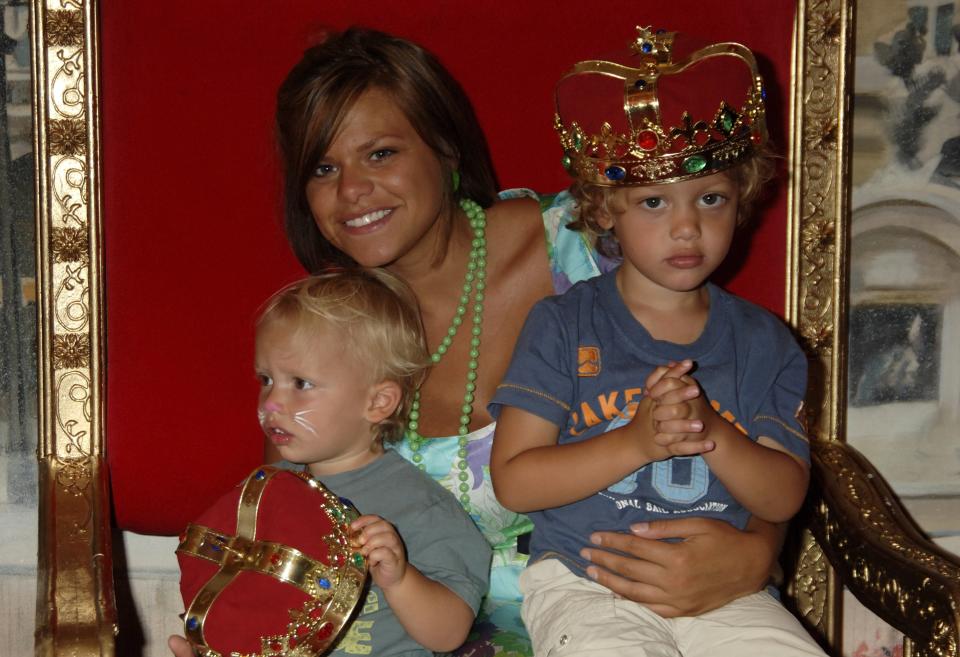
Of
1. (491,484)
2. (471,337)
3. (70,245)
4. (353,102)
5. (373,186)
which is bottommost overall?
(491,484)

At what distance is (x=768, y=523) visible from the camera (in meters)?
1.53

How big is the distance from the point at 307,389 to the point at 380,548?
0.80 ft

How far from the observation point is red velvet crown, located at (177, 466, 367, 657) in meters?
1.29

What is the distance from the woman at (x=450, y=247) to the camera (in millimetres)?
1448

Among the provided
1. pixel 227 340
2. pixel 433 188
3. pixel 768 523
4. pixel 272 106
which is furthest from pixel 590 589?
pixel 272 106

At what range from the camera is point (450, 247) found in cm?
179

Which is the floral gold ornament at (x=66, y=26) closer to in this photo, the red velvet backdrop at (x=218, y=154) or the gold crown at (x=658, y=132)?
the red velvet backdrop at (x=218, y=154)

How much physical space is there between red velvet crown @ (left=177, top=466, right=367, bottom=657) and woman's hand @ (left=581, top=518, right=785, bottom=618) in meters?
0.34

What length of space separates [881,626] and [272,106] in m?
1.75

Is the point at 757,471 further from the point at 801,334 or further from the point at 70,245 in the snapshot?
the point at 70,245

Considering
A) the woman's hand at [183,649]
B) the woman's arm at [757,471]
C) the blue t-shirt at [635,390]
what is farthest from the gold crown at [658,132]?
the woman's hand at [183,649]

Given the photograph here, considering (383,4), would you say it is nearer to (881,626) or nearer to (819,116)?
(819,116)

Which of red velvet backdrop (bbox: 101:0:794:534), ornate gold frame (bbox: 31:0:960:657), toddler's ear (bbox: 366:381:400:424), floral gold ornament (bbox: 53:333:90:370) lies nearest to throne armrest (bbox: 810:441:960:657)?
ornate gold frame (bbox: 31:0:960:657)

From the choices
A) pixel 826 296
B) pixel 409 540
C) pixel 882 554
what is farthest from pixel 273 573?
pixel 826 296
